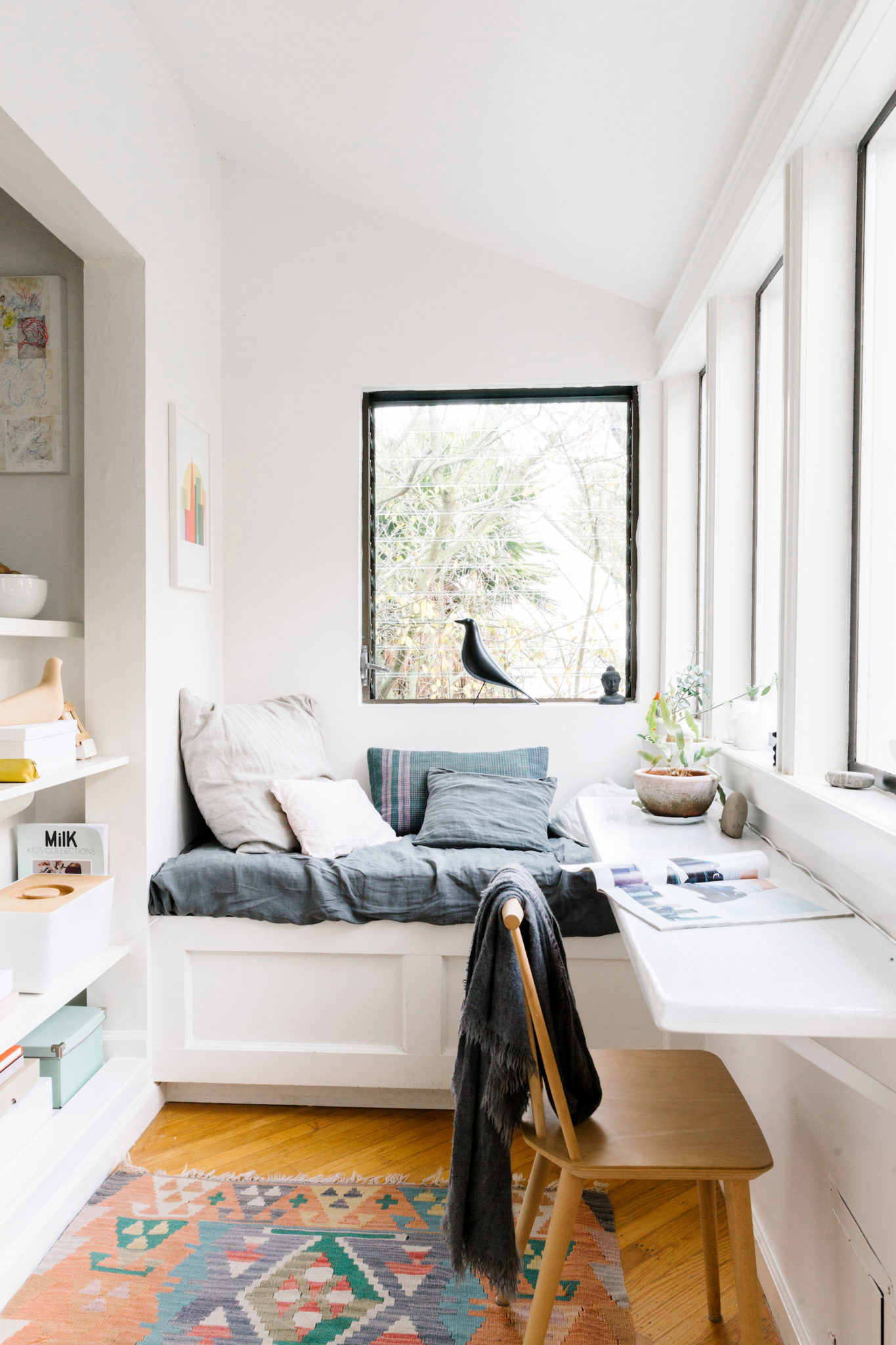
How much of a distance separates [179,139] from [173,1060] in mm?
2670

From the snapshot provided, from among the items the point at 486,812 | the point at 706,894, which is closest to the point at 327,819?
the point at 486,812

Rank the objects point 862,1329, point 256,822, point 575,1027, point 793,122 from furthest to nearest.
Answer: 1. point 256,822
2. point 793,122
3. point 575,1027
4. point 862,1329

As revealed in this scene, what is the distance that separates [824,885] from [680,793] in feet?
1.78

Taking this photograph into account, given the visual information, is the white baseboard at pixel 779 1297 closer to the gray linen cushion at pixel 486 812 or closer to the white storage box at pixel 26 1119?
the gray linen cushion at pixel 486 812

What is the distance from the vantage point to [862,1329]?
119 centimetres

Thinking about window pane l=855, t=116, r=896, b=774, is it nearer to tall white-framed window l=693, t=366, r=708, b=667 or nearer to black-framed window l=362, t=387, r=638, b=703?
tall white-framed window l=693, t=366, r=708, b=667

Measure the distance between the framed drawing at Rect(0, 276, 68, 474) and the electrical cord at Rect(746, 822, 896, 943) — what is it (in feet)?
6.73

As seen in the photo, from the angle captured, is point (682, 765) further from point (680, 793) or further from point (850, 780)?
point (850, 780)

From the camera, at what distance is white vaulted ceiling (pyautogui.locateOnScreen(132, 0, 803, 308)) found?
1725 mm

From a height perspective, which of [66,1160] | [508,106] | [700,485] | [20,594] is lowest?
[66,1160]

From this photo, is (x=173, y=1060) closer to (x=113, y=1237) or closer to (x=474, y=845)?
(x=113, y=1237)

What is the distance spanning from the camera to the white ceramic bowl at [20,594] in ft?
6.58

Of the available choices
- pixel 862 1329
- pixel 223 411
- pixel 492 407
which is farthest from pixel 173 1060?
pixel 492 407

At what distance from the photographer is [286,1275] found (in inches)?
65.7
